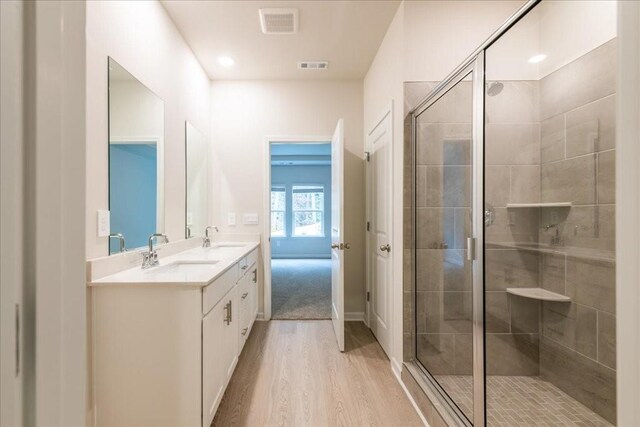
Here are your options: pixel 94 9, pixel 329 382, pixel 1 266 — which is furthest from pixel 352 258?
pixel 1 266

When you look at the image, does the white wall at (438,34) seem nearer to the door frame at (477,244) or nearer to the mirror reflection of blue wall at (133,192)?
the door frame at (477,244)

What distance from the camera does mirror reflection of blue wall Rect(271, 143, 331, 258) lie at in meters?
8.61

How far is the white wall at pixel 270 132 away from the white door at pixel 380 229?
0.29 m

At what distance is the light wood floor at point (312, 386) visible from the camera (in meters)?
1.82

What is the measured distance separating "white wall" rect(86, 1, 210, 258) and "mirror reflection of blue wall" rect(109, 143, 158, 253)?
6 centimetres

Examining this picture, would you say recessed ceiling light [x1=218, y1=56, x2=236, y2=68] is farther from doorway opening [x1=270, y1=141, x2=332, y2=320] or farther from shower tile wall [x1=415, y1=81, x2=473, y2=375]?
doorway opening [x1=270, y1=141, x2=332, y2=320]

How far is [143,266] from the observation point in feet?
6.11

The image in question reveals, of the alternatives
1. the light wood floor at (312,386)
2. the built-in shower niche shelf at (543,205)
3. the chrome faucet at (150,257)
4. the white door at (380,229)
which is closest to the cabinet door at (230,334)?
the light wood floor at (312,386)

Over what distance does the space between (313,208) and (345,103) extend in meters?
5.36

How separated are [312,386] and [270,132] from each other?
2.64m

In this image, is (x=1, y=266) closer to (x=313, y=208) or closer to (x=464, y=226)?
(x=464, y=226)

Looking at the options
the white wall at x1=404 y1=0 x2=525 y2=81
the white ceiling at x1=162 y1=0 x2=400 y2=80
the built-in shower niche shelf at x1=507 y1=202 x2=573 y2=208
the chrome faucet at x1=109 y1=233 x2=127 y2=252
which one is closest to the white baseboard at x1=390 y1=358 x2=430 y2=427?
the built-in shower niche shelf at x1=507 y1=202 x2=573 y2=208

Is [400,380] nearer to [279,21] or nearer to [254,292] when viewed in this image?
[254,292]

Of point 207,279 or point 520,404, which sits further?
point 520,404
